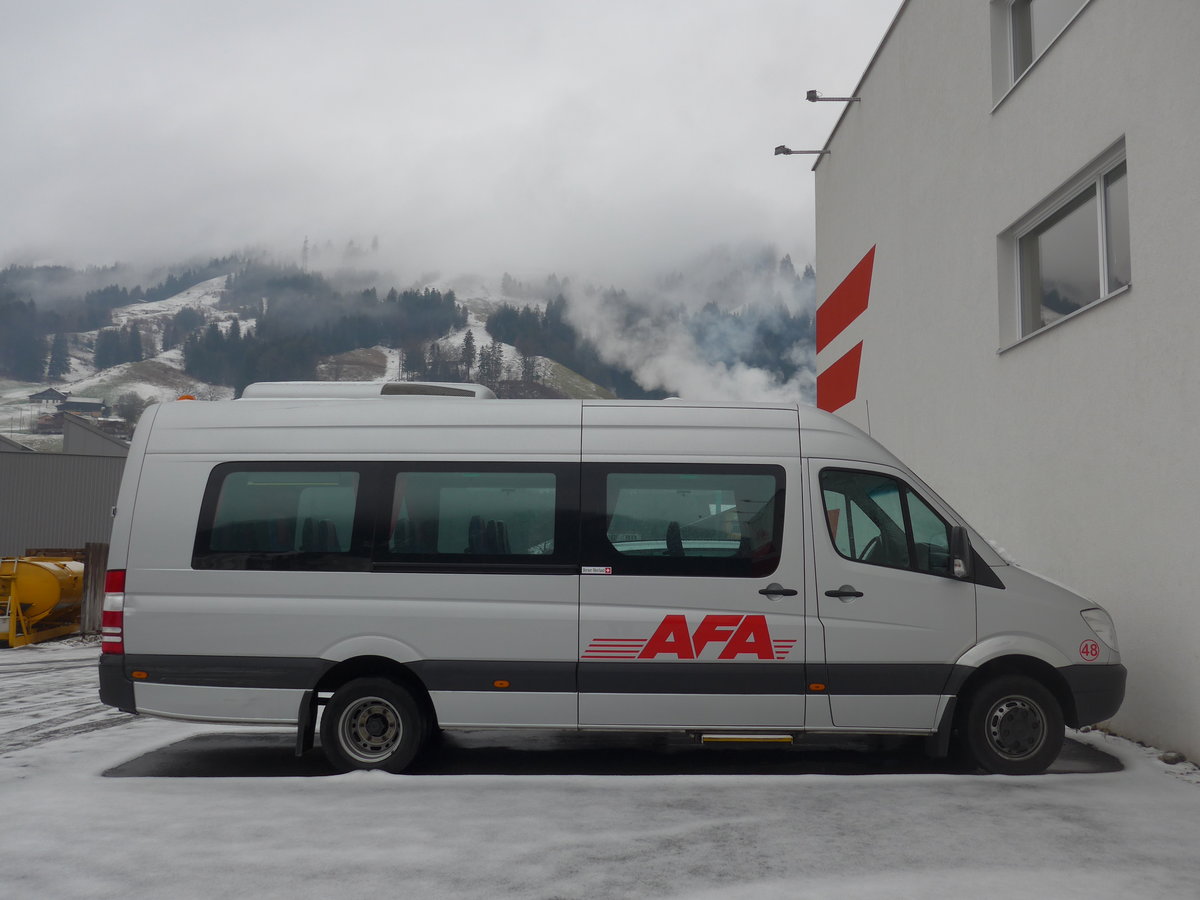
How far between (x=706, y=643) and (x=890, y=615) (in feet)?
3.78

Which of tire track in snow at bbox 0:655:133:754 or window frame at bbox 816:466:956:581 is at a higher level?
window frame at bbox 816:466:956:581

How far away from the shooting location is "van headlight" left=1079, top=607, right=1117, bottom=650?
21.4 ft

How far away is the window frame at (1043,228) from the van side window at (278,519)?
19.1 feet

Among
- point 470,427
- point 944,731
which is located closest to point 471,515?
point 470,427

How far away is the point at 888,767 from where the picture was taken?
6.80m

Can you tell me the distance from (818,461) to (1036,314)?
452 centimetres

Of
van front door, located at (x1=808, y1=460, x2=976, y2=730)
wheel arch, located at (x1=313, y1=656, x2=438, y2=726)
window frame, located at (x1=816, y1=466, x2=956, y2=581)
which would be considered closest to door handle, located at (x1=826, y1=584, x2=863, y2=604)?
van front door, located at (x1=808, y1=460, x2=976, y2=730)

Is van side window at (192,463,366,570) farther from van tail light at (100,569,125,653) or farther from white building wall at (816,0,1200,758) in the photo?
white building wall at (816,0,1200,758)

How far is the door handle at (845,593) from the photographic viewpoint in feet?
21.2

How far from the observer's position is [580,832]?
514 cm

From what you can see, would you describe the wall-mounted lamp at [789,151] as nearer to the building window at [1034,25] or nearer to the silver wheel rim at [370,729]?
the building window at [1034,25]

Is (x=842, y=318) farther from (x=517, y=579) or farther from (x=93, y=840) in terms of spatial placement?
(x=93, y=840)

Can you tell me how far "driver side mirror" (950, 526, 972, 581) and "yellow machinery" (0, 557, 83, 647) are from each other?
546 inches

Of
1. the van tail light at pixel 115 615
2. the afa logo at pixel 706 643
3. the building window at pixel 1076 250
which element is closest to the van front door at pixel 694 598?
the afa logo at pixel 706 643
